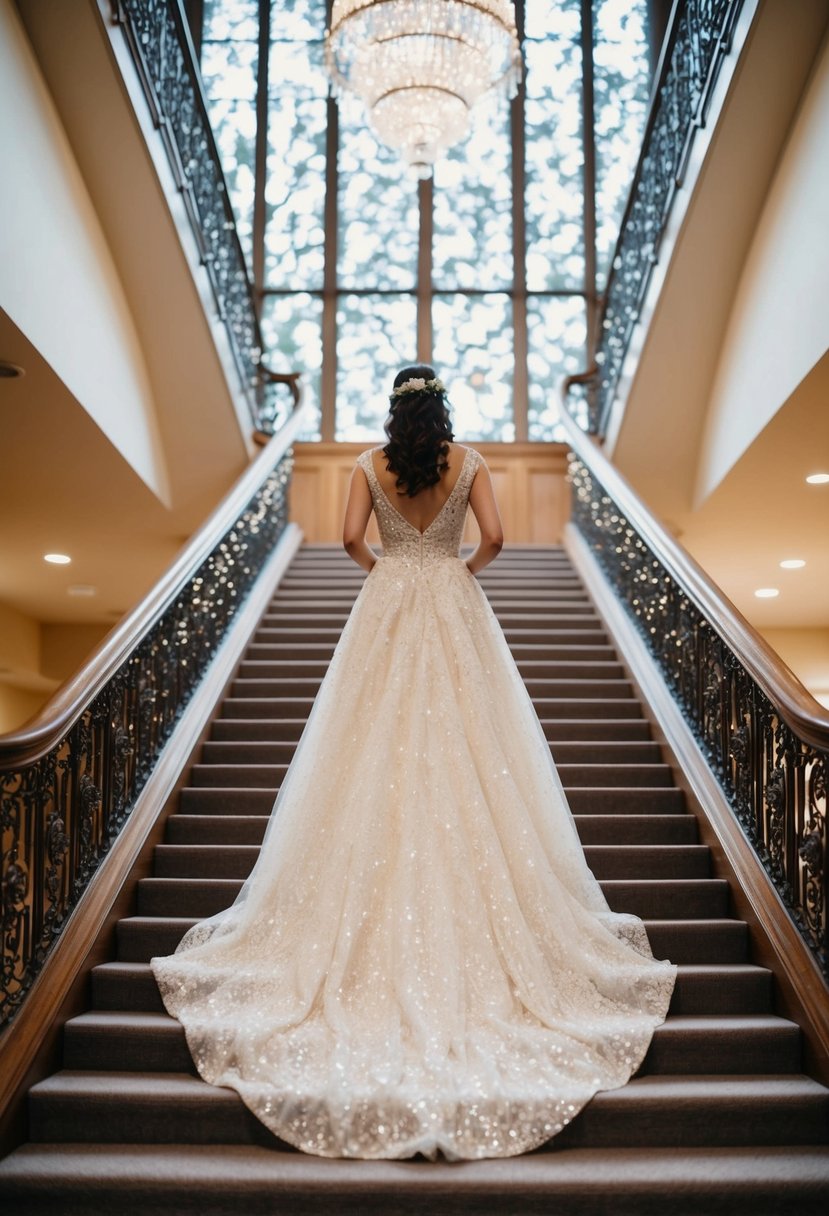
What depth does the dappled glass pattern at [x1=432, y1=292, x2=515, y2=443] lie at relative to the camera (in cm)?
1173

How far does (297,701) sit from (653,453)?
4.14 m

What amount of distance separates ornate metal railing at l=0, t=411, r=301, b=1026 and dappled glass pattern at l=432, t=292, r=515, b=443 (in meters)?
5.53

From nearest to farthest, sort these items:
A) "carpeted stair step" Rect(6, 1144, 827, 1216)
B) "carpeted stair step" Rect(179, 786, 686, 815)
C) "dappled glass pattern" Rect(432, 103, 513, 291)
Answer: "carpeted stair step" Rect(6, 1144, 827, 1216) → "carpeted stair step" Rect(179, 786, 686, 815) → "dappled glass pattern" Rect(432, 103, 513, 291)

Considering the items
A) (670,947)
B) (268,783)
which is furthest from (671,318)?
(670,947)

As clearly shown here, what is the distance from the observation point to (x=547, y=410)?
38.5 feet

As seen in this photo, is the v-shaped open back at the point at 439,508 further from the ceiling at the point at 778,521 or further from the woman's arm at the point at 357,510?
the ceiling at the point at 778,521

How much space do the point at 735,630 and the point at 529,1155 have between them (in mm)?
2165

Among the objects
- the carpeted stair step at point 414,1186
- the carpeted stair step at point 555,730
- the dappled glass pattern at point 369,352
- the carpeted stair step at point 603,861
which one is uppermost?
the dappled glass pattern at point 369,352

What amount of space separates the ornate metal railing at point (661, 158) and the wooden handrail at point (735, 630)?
5.67ft

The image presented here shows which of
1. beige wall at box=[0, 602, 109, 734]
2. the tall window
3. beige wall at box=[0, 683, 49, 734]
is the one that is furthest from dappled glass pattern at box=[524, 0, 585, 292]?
beige wall at box=[0, 683, 49, 734]

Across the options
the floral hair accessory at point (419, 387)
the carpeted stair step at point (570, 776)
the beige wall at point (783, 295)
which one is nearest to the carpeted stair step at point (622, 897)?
the carpeted stair step at point (570, 776)

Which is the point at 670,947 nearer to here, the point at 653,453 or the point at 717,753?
the point at 717,753

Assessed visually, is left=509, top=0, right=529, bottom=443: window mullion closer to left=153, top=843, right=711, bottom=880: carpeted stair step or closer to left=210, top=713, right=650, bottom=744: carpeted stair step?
left=210, top=713, right=650, bottom=744: carpeted stair step

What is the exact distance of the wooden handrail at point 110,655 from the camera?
332 centimetres
